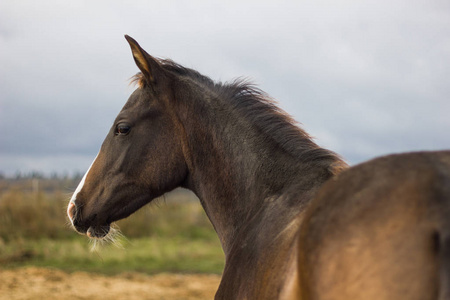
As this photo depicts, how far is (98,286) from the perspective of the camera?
9094mm

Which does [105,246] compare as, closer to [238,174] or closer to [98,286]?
[98,286]

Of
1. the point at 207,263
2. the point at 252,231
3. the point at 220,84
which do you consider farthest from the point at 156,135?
the point at 207,263

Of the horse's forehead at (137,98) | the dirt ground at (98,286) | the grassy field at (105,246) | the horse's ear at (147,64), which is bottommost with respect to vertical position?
the dirt ground at (98,286)

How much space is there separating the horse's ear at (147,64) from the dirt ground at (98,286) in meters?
5.77

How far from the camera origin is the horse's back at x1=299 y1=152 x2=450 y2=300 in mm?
1613

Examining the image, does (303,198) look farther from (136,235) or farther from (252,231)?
(136,235)

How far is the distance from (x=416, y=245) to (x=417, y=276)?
0.33 ft

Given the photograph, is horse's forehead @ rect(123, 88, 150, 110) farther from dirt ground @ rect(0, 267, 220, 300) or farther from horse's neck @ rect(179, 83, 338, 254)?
dirt ground @ rect(0, 267, 220, 300)

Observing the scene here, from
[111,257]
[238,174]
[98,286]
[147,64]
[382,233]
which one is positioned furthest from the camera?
[111,257]

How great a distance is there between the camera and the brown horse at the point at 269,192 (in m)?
1.67

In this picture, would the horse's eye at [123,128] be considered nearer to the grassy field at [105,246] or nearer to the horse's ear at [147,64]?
the horse's ear at [147,64]

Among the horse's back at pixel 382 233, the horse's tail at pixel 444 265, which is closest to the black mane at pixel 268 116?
the horse's back at pixel 382 233

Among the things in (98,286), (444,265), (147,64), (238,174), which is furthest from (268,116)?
(98,286)

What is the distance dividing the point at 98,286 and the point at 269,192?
693 cm
